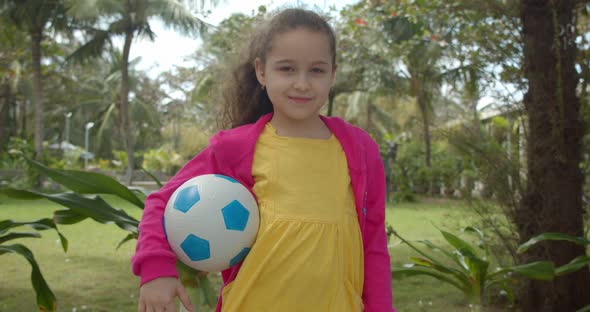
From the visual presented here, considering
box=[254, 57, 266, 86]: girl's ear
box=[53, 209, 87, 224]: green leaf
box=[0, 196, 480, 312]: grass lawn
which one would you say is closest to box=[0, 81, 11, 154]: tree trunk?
box=[0, 196, 480, 312]: grass lawn

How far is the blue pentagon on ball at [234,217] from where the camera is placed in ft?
4.03

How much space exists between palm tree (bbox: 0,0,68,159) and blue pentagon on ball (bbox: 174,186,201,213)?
13252 mm

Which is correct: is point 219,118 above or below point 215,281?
above

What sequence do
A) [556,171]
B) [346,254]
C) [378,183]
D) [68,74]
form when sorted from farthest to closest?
[68,74], [556,171], [378,183], [346,254]

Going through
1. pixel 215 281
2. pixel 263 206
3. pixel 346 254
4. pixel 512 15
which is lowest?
pixel 215 281

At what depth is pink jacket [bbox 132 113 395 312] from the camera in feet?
4.40

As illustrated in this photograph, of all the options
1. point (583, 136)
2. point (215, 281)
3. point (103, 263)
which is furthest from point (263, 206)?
point (103, 263)

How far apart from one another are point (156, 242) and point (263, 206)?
0.91 ft

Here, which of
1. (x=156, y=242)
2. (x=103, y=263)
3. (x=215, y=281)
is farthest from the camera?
(x=103, y=263)

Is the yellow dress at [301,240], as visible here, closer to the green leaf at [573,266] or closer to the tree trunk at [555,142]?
the green leaf at [573,266]

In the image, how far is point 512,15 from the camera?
124 inches

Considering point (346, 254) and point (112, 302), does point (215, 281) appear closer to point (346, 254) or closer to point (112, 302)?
point (112, 302)

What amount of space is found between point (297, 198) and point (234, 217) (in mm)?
163

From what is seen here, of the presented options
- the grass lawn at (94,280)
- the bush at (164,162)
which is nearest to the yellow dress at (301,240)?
the grass lawn at (94,280)
